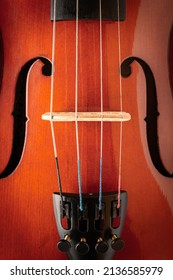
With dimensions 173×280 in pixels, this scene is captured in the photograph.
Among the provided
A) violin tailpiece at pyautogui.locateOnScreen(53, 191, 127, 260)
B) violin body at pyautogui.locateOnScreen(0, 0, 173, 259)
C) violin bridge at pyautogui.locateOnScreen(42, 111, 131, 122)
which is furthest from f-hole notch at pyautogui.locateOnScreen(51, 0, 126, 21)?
violin tailpiece at pyautogui.locateOnScreen(53, 191, 127, 260)

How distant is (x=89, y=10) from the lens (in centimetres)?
92

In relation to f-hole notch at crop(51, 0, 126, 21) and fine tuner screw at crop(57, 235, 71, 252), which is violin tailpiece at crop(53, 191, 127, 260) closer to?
fine tuner screw at crop(57, 235, 71, 252)

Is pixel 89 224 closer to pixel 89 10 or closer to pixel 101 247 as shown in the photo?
pixel 101 247

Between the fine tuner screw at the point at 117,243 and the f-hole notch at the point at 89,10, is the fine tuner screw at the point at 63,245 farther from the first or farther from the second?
the f-hole notch at the point at 89,10

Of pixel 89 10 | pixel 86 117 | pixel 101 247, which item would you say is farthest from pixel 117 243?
pixel 89 10

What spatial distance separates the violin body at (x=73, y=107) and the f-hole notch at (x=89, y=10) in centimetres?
1

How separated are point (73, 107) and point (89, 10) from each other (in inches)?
8.9

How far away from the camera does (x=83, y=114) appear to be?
875 mm

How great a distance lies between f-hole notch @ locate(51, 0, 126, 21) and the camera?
3.01 feet

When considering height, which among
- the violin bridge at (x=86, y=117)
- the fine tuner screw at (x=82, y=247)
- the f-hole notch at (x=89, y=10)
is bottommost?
the fine tuner screw at (x=82, y=247)

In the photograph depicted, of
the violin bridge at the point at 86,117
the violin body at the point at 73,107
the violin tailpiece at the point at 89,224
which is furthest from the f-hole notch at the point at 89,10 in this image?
the violin tailpiece at the point at 89,224

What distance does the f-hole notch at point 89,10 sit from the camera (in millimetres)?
917

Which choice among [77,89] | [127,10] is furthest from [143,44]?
[77,89]
